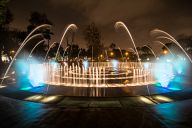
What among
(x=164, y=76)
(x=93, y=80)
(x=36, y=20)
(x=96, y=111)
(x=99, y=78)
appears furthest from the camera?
(x=36, y=20)

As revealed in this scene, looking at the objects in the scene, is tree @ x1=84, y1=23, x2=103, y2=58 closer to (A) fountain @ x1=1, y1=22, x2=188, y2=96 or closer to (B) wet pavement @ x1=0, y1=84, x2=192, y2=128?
(A) fountain @ x1=1, y1=22, x2=188, y2=96

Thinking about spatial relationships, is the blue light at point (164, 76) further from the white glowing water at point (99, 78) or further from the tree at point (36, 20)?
the tree at point (36, 20)

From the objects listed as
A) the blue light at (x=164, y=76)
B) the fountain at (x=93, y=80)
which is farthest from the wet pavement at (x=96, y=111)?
the blue light at (x=164, y=76)

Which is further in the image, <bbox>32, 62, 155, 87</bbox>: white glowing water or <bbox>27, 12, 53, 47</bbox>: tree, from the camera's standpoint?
<bbox>27, 12, 53, 47</bbox>: tree

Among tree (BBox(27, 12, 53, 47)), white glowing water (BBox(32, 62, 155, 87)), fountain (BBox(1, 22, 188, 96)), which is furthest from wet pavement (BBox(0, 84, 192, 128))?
tree (BBox(27, 12, 53, 47))

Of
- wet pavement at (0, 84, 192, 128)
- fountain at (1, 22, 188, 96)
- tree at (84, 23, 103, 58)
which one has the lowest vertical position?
wet pavement at (0, 84, 192, 128)

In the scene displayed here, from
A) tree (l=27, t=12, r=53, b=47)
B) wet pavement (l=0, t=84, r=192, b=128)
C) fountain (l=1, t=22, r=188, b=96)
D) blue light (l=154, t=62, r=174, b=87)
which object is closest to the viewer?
wet pavement (l=0, t=84, r=192, b=128)

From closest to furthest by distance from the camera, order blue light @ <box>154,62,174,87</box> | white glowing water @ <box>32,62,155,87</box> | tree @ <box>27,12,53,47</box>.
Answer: white glowing water @ <box>32,62,155,87</box>, blue light @ <box>154,62,174,87</box>, tree @ <box>27,12,53,47</box>

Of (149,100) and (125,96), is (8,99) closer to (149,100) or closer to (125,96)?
(125,96)

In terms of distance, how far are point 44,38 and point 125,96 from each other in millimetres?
56429

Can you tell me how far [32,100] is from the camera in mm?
13609

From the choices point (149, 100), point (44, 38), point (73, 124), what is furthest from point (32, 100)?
point (44, 38)

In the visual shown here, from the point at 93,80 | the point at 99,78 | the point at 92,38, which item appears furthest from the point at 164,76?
the point at 92,38

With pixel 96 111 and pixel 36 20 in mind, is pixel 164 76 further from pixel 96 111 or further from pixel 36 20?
pixel 36 20
